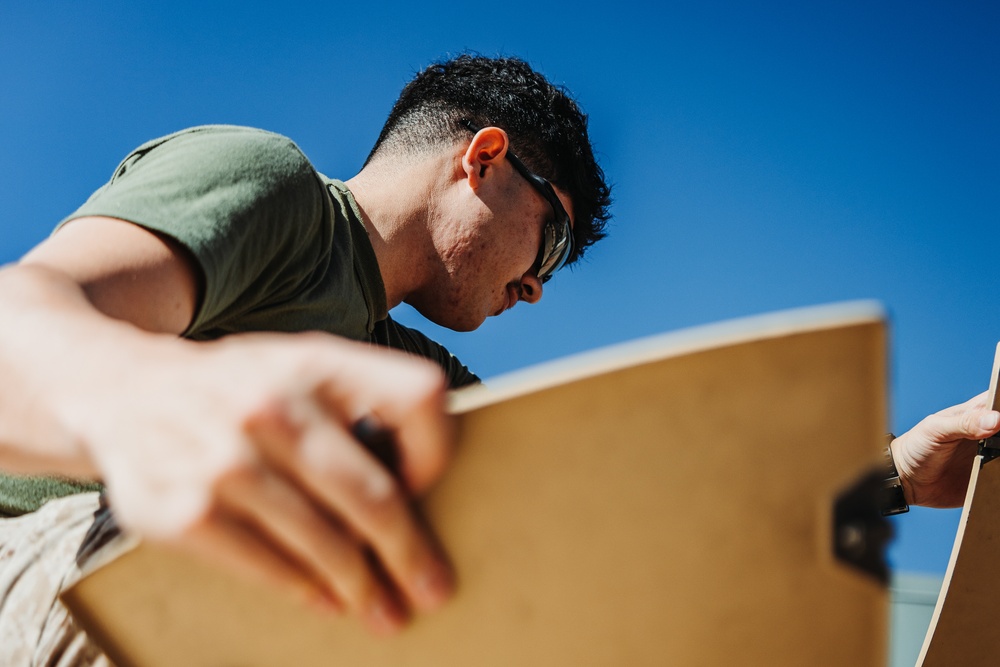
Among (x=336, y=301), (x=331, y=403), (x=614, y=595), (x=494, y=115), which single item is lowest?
(x=336, y=301)

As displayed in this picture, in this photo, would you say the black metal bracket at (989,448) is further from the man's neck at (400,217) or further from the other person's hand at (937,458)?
the man's neck at (400,217)

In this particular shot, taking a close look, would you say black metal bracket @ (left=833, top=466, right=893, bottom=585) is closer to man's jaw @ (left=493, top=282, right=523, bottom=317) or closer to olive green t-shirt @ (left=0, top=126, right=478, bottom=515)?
olive green t-shirt @ (left=0, top=126, right=478, bottom=515)

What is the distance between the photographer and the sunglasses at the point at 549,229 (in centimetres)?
204

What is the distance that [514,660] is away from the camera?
510mm

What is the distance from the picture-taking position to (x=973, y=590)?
1.15 metres

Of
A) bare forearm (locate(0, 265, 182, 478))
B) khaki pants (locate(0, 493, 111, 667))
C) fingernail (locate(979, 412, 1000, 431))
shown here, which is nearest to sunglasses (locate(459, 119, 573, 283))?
fingernail (locate(979, 412, 1000, 431))

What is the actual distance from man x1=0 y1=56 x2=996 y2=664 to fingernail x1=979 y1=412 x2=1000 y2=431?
242 mm

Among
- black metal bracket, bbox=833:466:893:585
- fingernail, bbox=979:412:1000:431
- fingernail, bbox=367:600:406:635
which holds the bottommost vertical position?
fingernail, bbox=367:600:406:635

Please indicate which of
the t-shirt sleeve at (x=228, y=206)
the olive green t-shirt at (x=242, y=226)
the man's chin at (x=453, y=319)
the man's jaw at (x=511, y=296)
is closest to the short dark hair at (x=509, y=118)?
the man's jaw at (x=511, y=296)

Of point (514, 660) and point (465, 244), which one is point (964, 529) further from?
point (465, 244)

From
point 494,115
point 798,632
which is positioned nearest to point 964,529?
point 798,632

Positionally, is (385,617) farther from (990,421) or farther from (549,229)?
(549,229)

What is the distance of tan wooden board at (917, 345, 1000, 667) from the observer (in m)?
1.13

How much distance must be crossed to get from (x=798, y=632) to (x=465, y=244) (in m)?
1.45
